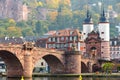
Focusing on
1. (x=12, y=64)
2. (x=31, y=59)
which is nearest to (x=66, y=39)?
(x=31, y=59)

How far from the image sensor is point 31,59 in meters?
105

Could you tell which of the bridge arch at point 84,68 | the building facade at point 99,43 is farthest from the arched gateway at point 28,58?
the building facade at point 99,43

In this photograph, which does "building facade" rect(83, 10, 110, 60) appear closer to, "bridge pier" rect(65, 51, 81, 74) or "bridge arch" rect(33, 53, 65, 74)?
"bridge arch" rect(33, 53, 65, 74)

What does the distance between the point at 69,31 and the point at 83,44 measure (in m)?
5.56

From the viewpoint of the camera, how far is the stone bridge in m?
101

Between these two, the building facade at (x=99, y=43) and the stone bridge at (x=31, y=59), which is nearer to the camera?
the stone bridge at (x=31, y=59)

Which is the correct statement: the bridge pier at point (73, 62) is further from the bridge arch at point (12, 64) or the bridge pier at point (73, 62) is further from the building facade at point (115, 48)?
the building facade at point (115, 48)

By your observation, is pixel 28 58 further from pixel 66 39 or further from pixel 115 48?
pixel 115 48

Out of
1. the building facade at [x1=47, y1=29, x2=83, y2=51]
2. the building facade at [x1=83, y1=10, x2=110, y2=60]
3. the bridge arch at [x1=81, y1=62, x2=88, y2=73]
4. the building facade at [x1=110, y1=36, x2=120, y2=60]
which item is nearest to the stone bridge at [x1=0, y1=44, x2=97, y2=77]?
the bridge arch at [x1=81, y1=62, x2=88, y2=73]

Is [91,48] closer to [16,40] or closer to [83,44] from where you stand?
[83,44]

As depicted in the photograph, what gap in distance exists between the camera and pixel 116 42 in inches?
6668

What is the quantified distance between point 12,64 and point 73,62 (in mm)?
19547

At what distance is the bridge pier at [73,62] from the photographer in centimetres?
11881

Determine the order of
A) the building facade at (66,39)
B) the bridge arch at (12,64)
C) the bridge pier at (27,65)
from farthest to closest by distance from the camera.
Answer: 1. the building facade at (66,39)
2. the bridge pier at (27,65)
3. the bridge arch at (12,64)
